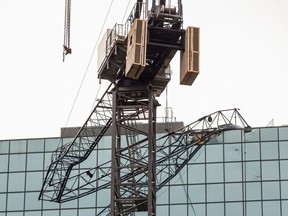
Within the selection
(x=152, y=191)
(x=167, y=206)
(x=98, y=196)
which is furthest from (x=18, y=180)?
(x=152, y=191)

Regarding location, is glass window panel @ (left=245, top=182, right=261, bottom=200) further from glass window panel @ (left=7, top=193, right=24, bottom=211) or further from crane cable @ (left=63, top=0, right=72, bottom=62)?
glass window panel @ (left=7, top=193, right=24, bottom=211)

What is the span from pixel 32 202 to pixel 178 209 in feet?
42.4

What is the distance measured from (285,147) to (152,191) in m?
30.8

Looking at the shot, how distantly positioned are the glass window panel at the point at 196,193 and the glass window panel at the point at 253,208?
12.6ft

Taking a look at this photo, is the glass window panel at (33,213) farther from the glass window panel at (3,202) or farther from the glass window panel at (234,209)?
the glass window panel at (234,209)

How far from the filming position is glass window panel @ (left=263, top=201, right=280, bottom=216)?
7969cm

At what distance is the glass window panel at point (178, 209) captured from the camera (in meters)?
81.4

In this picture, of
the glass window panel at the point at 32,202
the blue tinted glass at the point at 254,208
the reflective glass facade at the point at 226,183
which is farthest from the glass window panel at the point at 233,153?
the glass window panel at the point at 32,202

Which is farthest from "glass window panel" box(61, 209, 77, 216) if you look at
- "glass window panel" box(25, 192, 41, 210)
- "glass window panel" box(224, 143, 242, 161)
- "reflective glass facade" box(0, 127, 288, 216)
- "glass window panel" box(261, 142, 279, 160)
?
"glass window panel" box(261, 142, 279, 160)

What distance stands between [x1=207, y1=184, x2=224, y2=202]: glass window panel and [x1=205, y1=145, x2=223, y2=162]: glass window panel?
2225mm

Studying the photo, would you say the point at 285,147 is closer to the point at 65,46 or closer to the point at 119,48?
the point at 65,46

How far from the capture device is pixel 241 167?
8175cm

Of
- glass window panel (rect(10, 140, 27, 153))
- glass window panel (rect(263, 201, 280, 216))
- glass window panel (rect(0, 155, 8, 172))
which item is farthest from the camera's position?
glass window panel (rect(0, 155, 8, 172))

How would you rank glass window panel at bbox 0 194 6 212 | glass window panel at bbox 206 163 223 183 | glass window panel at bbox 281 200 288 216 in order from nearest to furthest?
glass window panel at bbox 281 200 288 216, glass window panel at bbox 206 163 223 183, glass window panel at bbox 0 194 6 212
